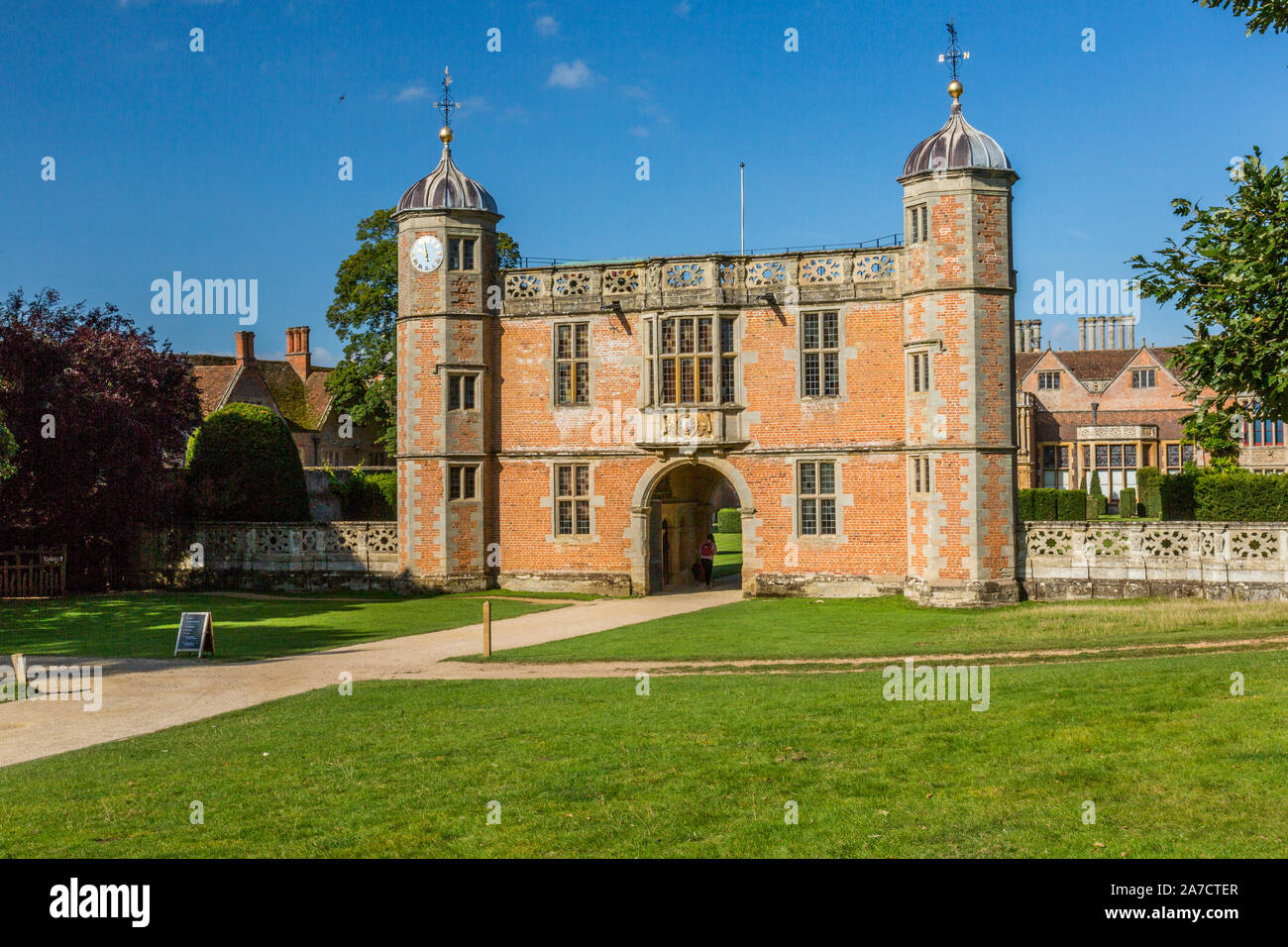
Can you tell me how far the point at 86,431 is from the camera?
30.8 meters

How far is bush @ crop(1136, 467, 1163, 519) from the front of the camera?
51625 millimetres

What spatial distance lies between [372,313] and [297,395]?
23031mm

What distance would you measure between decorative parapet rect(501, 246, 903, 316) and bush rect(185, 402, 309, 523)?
951 centimetres

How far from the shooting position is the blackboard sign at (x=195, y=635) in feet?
64.8

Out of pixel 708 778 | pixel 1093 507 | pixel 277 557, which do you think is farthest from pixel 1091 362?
pixel 708 778

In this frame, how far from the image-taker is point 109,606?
28.7m

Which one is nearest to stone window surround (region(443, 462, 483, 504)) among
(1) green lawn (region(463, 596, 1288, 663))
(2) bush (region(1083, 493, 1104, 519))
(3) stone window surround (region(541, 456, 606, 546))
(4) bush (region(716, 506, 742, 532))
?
(3) stone window surround (region(541, 456, 606, 546))

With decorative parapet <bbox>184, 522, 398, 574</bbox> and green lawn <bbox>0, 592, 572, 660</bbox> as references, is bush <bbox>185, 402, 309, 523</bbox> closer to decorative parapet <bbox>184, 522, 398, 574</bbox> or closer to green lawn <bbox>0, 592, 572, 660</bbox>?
decorative parapet <bbox>184, 522, 398, 574</bbox>

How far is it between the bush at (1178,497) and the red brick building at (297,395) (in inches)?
1440

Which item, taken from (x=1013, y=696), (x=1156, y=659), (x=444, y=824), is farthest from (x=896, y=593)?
(x=444, y=824)

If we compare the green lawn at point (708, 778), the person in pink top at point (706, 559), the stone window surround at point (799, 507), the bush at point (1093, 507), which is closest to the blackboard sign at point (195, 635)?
the green lawn at point (708, 778)

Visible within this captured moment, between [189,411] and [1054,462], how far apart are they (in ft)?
177
